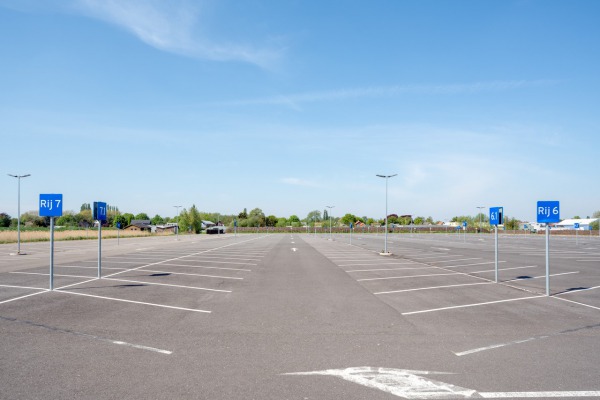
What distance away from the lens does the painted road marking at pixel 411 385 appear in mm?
5031

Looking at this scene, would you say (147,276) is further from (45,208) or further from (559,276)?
(559,276)

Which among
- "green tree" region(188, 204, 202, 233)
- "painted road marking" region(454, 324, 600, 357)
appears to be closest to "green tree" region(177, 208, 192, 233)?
"green tree" region(188, 204, 202, 233)

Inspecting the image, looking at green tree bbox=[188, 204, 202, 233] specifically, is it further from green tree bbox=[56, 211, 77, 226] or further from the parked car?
green tree bbox=[56, 211, 77, 226]

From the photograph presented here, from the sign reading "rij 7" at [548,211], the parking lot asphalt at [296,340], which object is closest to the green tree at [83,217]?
the parking lot asphalt at [296,340]

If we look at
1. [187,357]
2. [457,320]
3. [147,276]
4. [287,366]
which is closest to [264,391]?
[287,366]

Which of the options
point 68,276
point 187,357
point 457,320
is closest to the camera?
point 187,357

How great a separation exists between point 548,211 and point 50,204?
47.7 ft

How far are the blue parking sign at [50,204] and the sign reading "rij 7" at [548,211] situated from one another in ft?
46.1

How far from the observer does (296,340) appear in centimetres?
→ 740

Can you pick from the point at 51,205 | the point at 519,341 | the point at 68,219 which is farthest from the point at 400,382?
the point at 68,219

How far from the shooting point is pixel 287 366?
6.01 metres

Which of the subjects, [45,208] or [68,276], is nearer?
[45,208]

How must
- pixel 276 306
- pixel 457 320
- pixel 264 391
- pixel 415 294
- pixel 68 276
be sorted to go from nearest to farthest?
1. pixel 264 391
2. pixel 457 320
3. pixel 276 306
4. pixel 415 294
5. pixel 68 276

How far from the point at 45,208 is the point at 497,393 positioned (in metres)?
12.6
